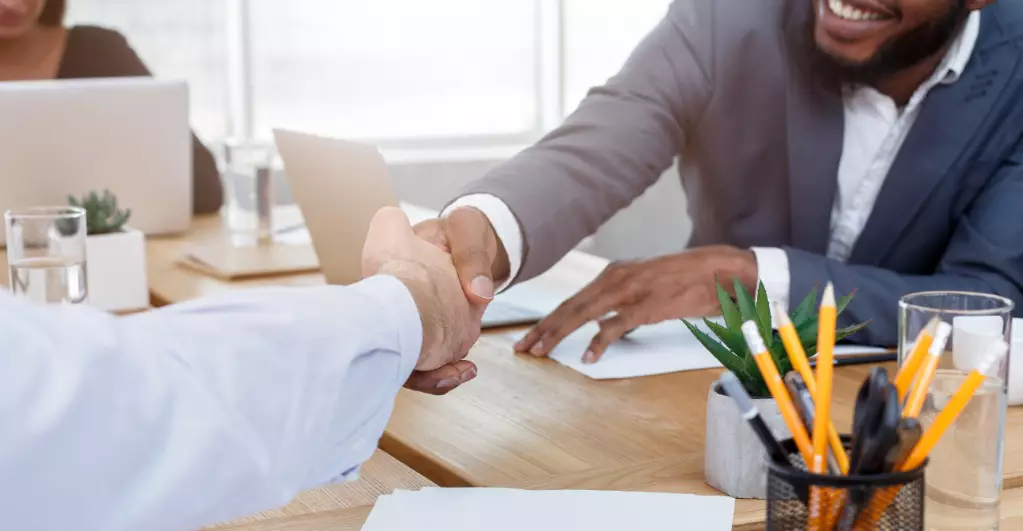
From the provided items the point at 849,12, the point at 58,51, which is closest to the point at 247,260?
the point at 849,12

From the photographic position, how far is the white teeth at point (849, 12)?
5.91 ft

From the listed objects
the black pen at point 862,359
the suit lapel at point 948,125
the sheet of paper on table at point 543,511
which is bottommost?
the sheet of paper on table at point 543,511

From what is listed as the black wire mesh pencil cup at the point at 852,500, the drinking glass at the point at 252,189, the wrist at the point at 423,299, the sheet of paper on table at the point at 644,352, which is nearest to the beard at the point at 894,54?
the sheet of paper on table at the point at 644,352

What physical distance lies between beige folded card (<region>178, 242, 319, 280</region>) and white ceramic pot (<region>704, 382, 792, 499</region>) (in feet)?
3.80

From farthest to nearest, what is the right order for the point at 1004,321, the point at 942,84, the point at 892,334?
the point at 942,84, the point at 892,334, the point at 1004,321

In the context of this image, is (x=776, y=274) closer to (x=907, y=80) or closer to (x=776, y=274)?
(x=776, y=274)

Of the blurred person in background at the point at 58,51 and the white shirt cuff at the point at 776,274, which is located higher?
the blurred person in background at the point at 58,51

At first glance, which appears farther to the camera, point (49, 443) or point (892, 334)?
point (892, 334)

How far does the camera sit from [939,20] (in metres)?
1.76

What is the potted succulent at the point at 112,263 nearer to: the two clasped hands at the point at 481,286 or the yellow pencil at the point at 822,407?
the two clasped hands at the point at 481,286

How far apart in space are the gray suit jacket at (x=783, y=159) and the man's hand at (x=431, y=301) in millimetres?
376

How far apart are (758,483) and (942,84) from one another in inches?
39.3

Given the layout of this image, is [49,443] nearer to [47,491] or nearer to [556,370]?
[47,491]

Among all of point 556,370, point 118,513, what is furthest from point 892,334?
point 118,513
